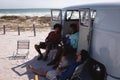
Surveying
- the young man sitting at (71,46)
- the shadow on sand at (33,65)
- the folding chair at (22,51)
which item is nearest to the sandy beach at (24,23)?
the folding chair at (22,51)

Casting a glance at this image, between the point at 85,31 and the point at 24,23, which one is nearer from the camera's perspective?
the point at 85,31

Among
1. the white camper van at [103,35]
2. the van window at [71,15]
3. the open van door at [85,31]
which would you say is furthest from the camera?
the van window at [71,15]

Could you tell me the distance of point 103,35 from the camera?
6180mm

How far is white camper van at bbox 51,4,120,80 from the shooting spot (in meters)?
5.66

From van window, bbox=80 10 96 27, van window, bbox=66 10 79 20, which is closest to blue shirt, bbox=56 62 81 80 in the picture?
van window, bbox=80 10 96 27

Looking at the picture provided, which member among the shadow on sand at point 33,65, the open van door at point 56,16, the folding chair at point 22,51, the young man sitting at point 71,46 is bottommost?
the shadow on sand at point 33,65

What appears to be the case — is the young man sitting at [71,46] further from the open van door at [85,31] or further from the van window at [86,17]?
the van window at [86,17]

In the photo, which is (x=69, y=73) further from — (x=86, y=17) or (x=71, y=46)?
(x=71, y=46)

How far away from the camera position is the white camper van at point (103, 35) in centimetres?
566

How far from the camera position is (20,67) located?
8.96 meters

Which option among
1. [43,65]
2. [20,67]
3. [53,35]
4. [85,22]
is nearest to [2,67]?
[20,67]

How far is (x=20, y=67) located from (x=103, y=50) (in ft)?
12.2

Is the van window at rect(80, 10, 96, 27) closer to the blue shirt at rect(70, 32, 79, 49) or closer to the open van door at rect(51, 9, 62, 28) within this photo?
the blue shirt at rect(70, 32, 79, 49)

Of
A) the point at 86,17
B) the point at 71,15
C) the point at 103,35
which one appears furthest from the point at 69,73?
the point at 71,15
